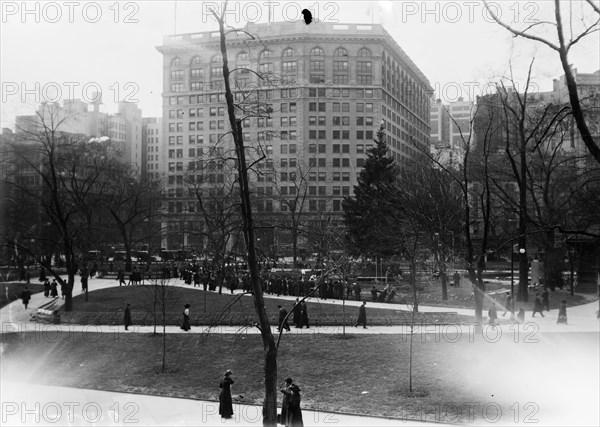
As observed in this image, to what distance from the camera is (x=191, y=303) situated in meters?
31.4

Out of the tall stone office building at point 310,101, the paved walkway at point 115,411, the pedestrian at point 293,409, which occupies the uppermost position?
the tall stone office building at point 310,101

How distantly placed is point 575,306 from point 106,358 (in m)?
25.1

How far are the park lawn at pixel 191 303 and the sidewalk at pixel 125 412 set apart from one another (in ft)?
28.6

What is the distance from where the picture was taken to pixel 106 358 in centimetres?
2209

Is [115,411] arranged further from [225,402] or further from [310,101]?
[310,101]

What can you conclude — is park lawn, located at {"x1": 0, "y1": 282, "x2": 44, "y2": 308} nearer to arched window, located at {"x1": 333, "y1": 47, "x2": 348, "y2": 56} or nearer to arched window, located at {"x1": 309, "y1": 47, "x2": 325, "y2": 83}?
arched window, located at {"x1": 309, "y1": 47, "x2": 325, "y2": 83}

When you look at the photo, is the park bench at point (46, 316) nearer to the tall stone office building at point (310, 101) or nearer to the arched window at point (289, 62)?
the tall stone office building at point (310, 101)

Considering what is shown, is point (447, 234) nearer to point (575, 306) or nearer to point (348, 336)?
point (575, 306)

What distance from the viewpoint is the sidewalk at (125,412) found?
1485 centimetres

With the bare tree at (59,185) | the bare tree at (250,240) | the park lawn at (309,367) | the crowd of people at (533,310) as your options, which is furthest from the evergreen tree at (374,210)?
the bare tree at (250,240)

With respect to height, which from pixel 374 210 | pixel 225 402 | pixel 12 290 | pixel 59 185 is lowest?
pixel 12 290

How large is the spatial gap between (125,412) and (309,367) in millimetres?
6474

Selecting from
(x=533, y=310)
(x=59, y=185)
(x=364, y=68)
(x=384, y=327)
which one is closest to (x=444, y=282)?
(x=533, y=310)

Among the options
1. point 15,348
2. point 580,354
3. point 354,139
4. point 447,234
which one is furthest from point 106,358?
point 354,139
